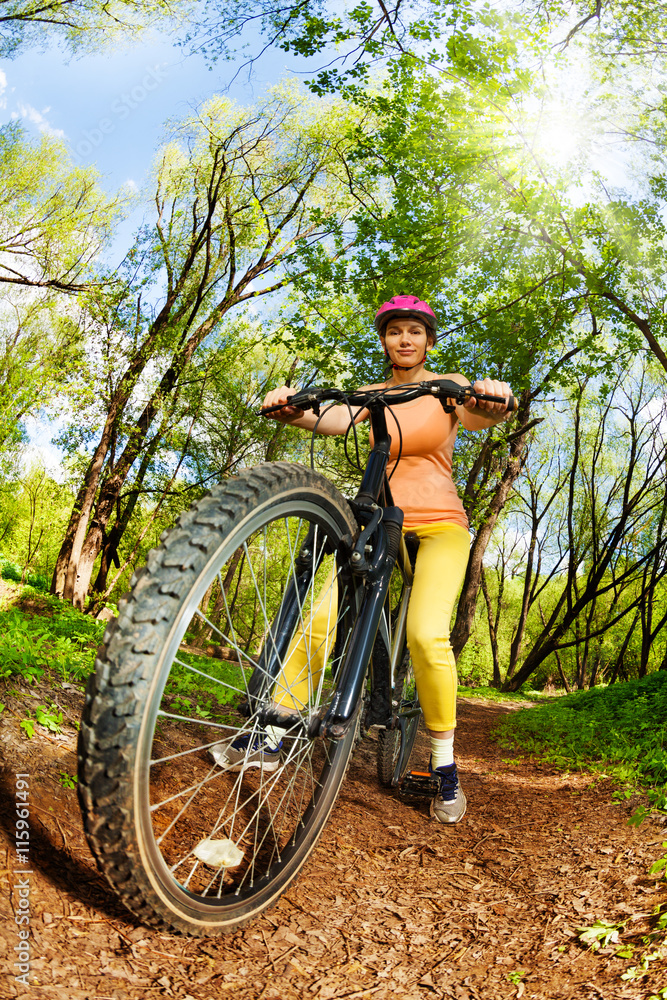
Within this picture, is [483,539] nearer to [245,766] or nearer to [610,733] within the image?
[610,733]

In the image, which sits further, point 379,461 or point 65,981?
point 379,461

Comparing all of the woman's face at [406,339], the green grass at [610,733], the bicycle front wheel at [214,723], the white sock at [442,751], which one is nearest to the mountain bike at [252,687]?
the bicycle front wheel at [214,723]

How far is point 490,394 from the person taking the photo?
230cm

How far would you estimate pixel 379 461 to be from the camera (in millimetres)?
2441

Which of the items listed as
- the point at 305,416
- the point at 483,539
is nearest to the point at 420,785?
the point at 305,416

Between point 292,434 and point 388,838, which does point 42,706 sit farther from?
point 292,434

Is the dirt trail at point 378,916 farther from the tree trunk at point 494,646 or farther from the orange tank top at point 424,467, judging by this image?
the tree trunk at point 494,646

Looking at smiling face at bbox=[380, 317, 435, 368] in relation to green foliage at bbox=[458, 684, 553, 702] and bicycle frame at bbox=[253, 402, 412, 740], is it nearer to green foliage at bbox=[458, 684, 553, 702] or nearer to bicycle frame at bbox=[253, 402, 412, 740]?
bicycle frame at bbox=[253, 402, 412, 740]

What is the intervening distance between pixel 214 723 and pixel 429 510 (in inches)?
53.5

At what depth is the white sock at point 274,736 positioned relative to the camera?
2000 mm

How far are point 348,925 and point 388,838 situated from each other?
0.75m

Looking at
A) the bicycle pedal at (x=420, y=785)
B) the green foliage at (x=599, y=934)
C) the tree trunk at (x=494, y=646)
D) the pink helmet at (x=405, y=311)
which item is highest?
the pink helmet at (x=405, y=311)


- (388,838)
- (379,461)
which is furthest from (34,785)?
(379,461)

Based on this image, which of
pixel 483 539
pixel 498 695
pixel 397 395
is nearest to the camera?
pixel 397 395
